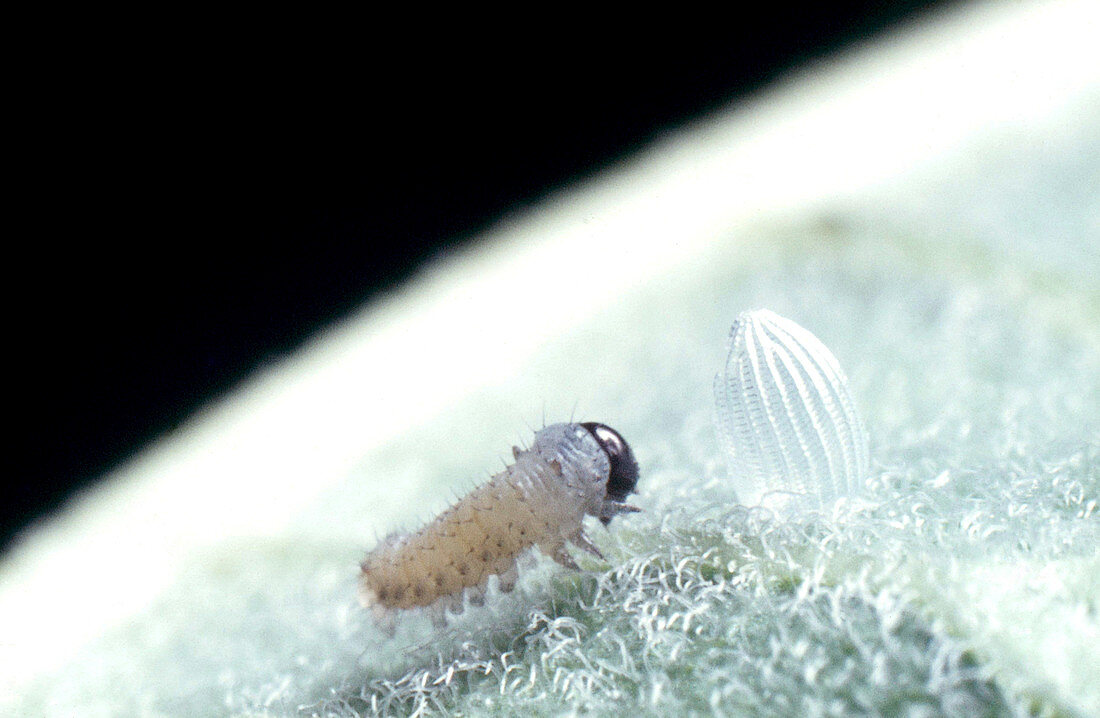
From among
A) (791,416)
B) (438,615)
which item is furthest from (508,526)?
(791,416)

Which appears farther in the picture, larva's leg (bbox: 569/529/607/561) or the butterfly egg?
larva's leg (bbox: 569/529/607/561)

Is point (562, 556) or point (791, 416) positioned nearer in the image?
point (791, 416)

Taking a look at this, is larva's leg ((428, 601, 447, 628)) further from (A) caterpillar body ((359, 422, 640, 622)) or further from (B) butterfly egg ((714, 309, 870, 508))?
(B) butterfly egg ((714, 309, 870, 508))

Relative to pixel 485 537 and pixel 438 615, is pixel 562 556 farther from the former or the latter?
pixel 438 615

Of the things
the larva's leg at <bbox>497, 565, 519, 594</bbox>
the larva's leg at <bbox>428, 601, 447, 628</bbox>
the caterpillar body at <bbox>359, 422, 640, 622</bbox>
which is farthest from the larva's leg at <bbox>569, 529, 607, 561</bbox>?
the larva's leg at <bbox>428, 601, 447, 628</bbox>

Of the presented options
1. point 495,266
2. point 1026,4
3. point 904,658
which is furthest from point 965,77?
point 904,658

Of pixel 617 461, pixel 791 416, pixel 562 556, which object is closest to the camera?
pixel 791 416

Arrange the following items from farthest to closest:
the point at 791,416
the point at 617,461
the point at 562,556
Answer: the point at 617,461, the point at 562,556, the point at 791,416
